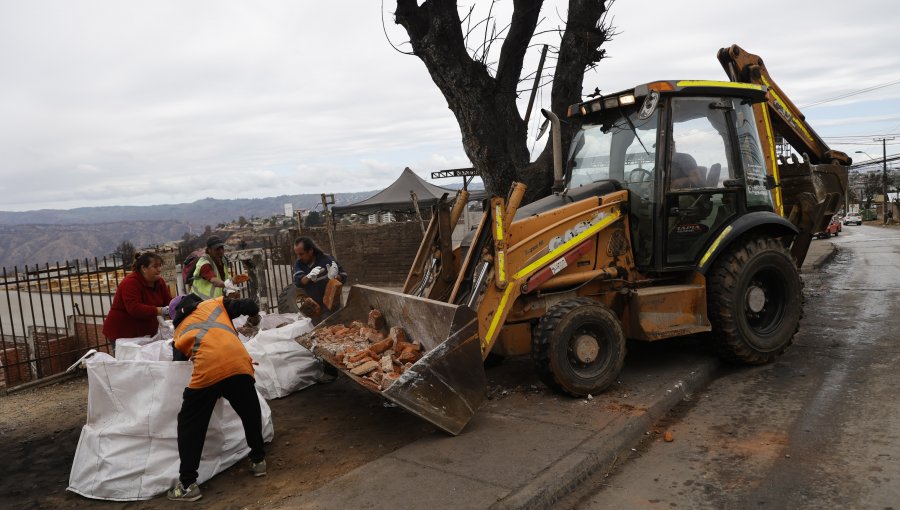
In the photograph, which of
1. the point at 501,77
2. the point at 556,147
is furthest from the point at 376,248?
the point at 556,147

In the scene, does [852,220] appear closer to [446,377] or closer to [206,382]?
[446,377]

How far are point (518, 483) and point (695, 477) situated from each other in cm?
114

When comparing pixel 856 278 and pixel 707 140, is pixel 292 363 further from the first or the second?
pixel 856 278

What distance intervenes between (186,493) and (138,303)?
2.45m

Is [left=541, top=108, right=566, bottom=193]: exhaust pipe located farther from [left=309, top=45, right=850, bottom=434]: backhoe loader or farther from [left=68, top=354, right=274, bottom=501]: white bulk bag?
[left=68, top=354, right=274, bottom=501]: white bulk bag

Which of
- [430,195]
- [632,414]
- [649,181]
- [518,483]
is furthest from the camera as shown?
[430,195]

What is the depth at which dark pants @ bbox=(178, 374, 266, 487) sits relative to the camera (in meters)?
4.09

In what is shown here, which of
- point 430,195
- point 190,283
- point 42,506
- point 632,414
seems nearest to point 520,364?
point 632,414

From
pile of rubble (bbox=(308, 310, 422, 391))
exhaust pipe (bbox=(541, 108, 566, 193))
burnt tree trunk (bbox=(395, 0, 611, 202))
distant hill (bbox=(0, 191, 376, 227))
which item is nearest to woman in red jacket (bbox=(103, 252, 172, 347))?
pile of rubble (bbox=(308, 310, 422, 391))

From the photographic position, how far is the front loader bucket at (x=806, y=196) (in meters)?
7.89

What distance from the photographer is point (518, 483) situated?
3.86 metres

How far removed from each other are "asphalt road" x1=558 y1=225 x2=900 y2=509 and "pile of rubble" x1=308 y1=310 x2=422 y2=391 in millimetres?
1630

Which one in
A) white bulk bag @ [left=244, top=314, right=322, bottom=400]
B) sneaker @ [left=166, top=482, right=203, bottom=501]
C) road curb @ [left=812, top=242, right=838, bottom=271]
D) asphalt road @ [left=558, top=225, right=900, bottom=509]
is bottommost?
road curb @ [left=812, top=242, right=838, bottom=271]

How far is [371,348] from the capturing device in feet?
17.4
